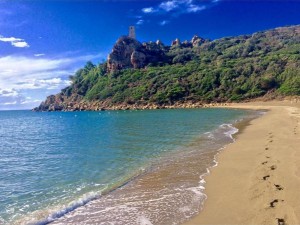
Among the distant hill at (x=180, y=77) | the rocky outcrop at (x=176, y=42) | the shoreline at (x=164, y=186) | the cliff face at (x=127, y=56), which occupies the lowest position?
the shoreline at (x=164, y=186)

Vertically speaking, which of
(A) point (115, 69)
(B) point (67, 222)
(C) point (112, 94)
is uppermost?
(A) point (115, 69)

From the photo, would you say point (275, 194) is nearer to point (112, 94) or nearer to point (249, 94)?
point (249, 94)

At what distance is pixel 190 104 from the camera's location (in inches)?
3743

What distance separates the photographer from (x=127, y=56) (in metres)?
137

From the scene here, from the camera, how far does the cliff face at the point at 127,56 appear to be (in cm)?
13475

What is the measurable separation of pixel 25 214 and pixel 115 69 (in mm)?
128721

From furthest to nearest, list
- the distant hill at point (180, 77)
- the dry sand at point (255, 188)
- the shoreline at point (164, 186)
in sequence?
the distant hill at point (180, 77) → the shoreline at point (164, 186) → the dry sand at point (255, 188)

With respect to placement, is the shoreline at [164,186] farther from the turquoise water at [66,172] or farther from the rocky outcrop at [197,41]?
the rocky outcrop at [197,41]

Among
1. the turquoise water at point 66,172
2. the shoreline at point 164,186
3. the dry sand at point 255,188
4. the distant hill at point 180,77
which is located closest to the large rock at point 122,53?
the distant hill at point 180,77

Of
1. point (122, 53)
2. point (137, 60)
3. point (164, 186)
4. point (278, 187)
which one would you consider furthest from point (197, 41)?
point (278, 187)

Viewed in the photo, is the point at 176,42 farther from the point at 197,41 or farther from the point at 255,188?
the point at 255,188

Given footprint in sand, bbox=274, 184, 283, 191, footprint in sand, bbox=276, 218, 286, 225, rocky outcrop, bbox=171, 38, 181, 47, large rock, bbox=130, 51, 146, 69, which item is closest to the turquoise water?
footprint in sand, bbox=274, 184, 283, 191

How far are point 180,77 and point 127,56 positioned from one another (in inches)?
1351

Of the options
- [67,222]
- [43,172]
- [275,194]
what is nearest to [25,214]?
[67,222]
